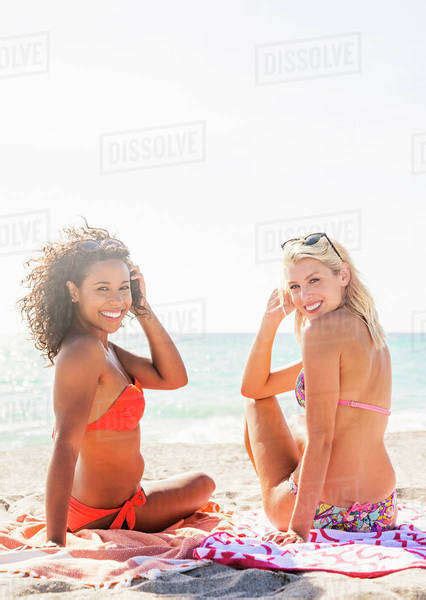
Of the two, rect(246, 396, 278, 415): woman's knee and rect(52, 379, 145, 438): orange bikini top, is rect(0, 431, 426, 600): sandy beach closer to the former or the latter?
rect(52, 379, 145, 438): orange bikini top

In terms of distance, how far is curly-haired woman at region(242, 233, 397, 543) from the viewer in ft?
12.3

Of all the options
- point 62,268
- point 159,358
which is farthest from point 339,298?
point 62,268

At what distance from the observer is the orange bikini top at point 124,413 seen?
413 cm

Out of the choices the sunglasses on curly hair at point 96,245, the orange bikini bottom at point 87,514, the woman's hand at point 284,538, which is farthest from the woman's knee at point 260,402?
the sunglasses on curly hair at point 96,245

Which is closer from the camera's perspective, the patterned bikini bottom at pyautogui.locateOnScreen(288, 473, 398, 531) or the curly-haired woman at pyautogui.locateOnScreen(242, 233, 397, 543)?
the curly-haired woman at pyautogui.locateOnScreen(242, 233, 397, 543)

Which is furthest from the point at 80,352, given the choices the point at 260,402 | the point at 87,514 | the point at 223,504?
the point at 223,504

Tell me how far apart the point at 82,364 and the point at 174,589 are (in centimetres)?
135

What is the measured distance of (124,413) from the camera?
4188 millimetres

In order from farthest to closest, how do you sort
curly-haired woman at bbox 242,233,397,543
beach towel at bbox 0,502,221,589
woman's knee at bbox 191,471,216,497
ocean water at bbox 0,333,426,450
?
ocean water at bbox 0,333,426,450 → woman's knee at bbox 191,471,216,497 → curly-haired woman at bbox 242,233,397,543 → beach towel at bbox 0,502,221,589

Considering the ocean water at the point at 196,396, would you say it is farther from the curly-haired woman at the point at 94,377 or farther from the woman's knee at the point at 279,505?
the curly-haired woman at the point at 94,377

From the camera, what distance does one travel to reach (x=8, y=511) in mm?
5406

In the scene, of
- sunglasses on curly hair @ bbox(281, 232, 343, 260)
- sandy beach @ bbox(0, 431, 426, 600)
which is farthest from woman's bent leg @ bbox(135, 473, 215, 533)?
sunglasses on curly hair @ bbox(281, 232, 343, 260)

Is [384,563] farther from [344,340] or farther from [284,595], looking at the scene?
[344,340]

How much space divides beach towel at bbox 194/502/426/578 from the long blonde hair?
1057 millimetres
